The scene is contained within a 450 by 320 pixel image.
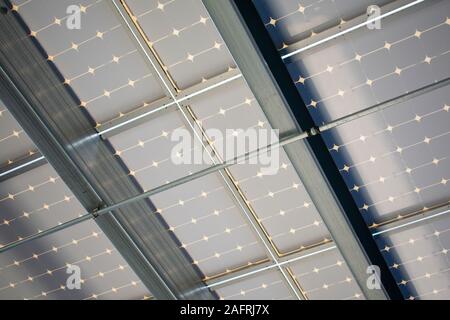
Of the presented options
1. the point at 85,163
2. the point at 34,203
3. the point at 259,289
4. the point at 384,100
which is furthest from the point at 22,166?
the point at 384,100

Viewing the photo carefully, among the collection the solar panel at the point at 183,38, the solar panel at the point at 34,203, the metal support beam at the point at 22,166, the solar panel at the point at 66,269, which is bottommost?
the solar panel at the point at 66,269

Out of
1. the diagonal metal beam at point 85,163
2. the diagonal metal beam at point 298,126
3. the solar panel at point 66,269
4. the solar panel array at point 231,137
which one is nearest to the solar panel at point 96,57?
the solar panel array at point 231,137

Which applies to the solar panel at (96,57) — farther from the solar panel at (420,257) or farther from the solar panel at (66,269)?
the solar panel at (420,257)

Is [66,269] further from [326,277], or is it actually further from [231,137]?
[326,277]

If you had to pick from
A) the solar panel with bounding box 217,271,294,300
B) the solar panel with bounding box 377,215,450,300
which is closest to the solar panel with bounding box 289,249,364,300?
the solar panel with bounding box 217,271,294,300

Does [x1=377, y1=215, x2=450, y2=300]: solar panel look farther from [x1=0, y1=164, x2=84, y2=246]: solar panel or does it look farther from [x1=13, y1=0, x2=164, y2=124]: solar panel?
[x1=0, y1=164, x2=84, y2=246]: solar panel
